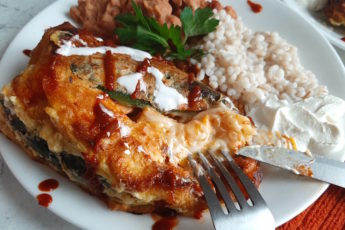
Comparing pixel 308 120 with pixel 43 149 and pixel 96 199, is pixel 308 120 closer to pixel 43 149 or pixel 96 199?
pixel 96 199

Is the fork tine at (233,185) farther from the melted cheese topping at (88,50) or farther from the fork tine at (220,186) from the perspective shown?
the melted cheese topping at (88,50)

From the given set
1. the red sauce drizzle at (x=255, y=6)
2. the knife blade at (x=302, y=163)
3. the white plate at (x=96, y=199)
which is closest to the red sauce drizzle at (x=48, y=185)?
the white plate at (x=96, y=199)

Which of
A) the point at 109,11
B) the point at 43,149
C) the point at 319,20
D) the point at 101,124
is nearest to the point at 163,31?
the point at 109,11

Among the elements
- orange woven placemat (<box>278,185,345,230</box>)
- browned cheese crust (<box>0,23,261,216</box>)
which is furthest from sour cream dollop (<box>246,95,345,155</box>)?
browned cheese crust (<box>0,23,261,216</box>)

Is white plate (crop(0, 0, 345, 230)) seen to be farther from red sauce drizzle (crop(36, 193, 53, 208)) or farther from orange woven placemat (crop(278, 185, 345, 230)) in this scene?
orange woven placemat (crop(278, 185, 345, 230))

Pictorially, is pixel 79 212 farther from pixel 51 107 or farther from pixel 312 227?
pixel 312 227

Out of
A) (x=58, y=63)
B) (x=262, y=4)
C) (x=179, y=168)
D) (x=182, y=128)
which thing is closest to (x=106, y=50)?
(x=58, y=63)
